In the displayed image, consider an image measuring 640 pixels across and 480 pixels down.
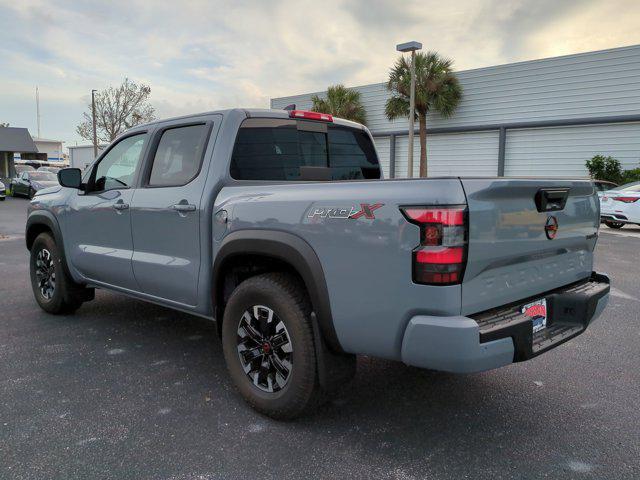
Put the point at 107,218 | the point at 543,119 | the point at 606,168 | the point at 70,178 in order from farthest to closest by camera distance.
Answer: the point at 543,119, the point at 606,168, the point at 70,178, the point at 107,218

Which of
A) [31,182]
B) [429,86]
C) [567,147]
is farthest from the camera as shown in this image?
[31,182]

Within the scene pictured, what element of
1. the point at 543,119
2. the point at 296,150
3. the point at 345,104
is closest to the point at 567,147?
the point at 543,119

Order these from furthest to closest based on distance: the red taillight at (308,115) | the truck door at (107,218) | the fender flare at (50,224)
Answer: the fender flare at (50,224) < the truck door at (107,218) < the red taillight at (308,115)

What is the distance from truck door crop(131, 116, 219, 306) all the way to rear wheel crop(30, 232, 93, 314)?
1.39 metres

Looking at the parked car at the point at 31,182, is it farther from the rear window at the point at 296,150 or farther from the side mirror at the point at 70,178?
the rear window at the point at 296,150

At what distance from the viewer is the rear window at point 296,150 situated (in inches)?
141

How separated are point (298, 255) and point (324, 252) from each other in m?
0.17

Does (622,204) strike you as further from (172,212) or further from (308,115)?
(172,212)

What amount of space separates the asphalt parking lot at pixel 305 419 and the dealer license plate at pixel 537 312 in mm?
642

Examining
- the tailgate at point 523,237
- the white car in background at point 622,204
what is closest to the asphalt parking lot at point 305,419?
the tailgate at point 523,237

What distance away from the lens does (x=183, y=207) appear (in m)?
3.56

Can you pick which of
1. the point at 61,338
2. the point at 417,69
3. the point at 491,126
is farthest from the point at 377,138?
the point at 61,338

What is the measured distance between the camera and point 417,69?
2308 centimetres

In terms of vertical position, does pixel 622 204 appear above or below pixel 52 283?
above
